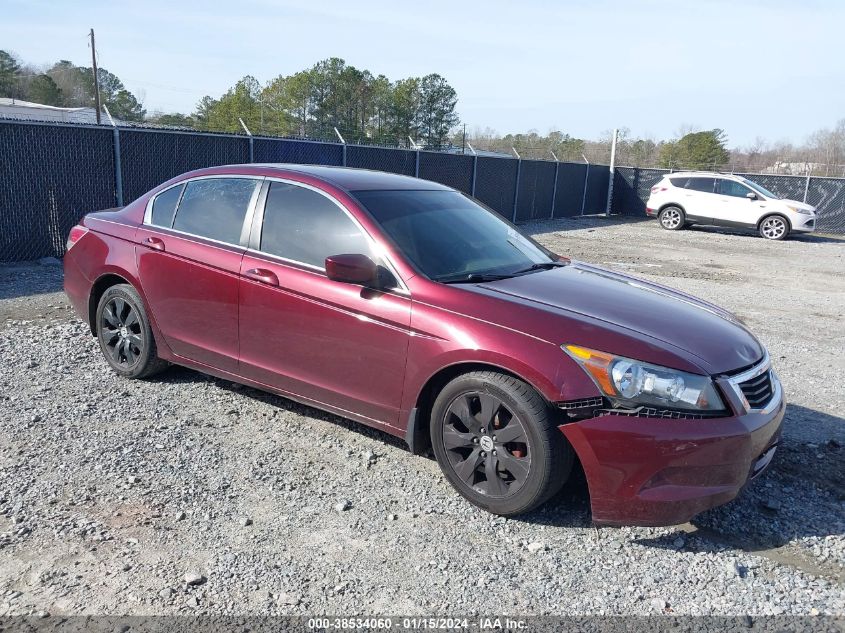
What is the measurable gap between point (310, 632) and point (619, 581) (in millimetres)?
1350

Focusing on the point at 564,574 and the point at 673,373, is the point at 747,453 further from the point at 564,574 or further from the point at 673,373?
the point at 564,574

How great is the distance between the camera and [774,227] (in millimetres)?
20391

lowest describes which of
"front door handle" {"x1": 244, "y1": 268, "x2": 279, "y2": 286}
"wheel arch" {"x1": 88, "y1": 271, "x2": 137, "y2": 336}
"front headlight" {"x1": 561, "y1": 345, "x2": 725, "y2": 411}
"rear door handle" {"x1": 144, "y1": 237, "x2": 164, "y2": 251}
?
"wheel arch" {"x1": 88, "y1": 271, "x2": 137, "y2": 336}

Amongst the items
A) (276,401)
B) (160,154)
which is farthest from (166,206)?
(160,154)

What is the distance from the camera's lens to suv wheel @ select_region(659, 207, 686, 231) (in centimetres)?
2186

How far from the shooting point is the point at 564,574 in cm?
317

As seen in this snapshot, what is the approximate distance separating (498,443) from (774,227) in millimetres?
19652

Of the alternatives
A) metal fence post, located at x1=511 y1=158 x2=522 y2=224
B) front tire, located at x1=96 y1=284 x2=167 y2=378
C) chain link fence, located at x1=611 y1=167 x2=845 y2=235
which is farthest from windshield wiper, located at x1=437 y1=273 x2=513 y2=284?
chain link fence, located at x1=611 y1=167 x2=845 y2=235

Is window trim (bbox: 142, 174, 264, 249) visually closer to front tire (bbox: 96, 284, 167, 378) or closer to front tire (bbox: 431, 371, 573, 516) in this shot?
front tire (bbox: 96, 284, 167, 378)

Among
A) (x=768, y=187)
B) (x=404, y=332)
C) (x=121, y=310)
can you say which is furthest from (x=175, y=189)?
(x=768, y=187)

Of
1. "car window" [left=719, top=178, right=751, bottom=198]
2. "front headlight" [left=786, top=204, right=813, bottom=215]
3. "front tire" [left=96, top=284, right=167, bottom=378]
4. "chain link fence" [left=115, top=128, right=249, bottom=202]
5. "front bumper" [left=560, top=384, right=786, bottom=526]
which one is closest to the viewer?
"front bumper" [left=560, top=384, right=786, bottom=526]

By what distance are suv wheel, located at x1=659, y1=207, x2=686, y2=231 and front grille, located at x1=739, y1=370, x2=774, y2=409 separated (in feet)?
63.5

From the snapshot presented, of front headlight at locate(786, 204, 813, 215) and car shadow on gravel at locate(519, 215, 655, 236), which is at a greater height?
front headlight at locate(786, 204, 813, 215)

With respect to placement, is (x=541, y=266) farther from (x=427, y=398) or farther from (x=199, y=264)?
(x=199, y=264)
